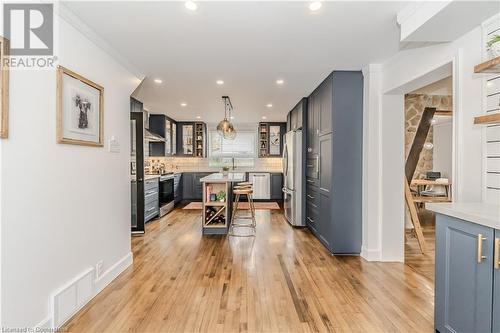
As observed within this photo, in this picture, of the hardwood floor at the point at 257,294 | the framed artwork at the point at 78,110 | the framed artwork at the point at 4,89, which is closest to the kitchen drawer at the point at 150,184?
the hardwood floor at the point at 257,294

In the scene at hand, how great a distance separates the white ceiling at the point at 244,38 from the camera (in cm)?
212

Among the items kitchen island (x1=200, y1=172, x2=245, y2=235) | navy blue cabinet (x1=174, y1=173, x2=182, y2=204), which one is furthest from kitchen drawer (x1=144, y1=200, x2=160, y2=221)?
navy blue cabinet (x1=174, y1=173, x2=182, y2=204)

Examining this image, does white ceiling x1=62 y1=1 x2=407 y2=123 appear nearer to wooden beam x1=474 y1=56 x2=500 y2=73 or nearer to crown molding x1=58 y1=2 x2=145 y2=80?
crown molding x1=58 y1=2 x2=145 y2=80

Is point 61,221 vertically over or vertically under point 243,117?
under

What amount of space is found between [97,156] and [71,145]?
0.40 m

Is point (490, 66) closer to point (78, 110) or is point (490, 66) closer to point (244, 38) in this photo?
point (244, 38)

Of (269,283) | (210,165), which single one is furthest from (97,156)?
(210,165)

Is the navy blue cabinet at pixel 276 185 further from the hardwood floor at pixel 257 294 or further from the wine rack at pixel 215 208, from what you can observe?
the hardwood floor at pixel 257 294

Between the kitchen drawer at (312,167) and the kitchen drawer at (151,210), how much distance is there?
3.17m

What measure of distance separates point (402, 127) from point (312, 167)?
5.48 feet

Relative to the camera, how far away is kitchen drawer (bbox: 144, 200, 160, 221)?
204 inches

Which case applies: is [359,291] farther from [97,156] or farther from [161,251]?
[97,156]

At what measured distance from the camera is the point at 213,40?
8.70ft

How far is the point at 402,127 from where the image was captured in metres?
3.38
